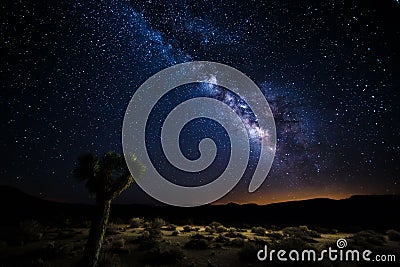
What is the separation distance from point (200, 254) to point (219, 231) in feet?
27.5

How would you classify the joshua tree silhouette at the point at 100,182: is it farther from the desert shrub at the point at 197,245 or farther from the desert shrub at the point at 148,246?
the desert shrub at the point at 197,245

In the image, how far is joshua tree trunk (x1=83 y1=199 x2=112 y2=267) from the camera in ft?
28.9

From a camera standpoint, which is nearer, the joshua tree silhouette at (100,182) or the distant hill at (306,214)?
the joshua tree silhouette at (100,182)

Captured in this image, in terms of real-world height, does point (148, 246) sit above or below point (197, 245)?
below

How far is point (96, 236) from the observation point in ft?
30.0

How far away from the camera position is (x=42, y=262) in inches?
371

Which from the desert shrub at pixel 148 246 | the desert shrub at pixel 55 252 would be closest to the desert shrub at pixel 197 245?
the desert shrub at pixel 148 246

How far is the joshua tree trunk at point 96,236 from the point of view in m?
8.81

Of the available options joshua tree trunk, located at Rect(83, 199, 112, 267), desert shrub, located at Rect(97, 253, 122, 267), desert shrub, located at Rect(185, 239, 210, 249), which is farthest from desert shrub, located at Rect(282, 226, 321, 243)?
joshua tree trunk, located at Rect(83, 199, 112, 267)

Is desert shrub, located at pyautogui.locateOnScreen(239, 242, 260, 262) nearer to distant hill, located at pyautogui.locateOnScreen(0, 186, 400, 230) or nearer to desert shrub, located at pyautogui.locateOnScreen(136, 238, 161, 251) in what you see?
desert shrub, located at pyautogui.locateOnScreen(136, 238, 161, 251)

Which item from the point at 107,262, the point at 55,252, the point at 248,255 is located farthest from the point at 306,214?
the point at 55,252

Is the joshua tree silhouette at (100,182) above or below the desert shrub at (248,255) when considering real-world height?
above

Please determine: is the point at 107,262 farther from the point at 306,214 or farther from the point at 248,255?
the point at 306,214

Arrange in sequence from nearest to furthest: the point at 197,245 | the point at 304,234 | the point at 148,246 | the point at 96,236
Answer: the point at 96,236 < the point at 148,246 < the point at 197,245 < the point at 304,234
